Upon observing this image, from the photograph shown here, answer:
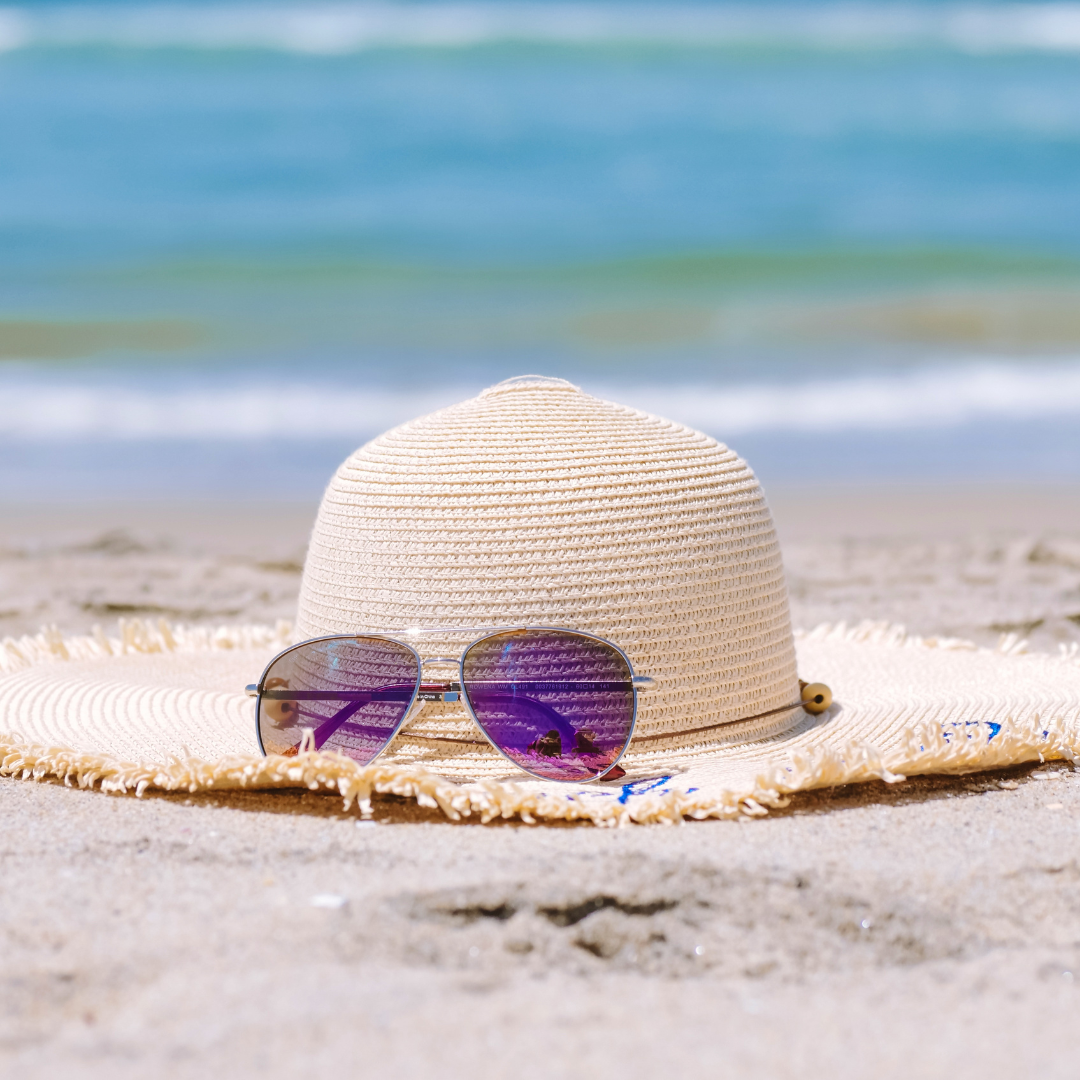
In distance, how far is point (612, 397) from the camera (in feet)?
22.9

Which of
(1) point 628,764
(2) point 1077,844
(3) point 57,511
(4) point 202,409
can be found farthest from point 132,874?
(4) point 202,409

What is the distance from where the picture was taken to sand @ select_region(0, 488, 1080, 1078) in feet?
3.80

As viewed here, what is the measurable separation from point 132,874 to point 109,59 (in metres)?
13.5

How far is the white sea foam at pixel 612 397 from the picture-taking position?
650cm

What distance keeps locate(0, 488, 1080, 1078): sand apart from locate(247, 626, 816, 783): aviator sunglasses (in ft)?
0.39

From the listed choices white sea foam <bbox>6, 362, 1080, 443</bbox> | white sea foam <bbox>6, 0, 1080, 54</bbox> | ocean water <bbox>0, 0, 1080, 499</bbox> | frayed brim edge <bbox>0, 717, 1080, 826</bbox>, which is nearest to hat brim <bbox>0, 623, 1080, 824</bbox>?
frayed brim edge <bbox>0, 717, 1080, 826</bbox>

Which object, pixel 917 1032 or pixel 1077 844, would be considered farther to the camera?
pixel 1077 844

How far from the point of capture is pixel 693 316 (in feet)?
27.8

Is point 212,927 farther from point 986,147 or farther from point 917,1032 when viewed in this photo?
point 986,147

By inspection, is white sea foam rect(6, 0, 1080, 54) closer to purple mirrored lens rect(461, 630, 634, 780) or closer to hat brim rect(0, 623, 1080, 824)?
hat brim rect(0, 623, 1080, 824)

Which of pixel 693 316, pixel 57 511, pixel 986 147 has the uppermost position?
pixel 986 147

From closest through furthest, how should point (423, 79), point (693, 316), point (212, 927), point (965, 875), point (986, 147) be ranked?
point (212, 927), point (965, 875), point (693, 316), point (986, 147), point (423, 79)

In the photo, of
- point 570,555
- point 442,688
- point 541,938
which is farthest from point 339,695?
point 541,938

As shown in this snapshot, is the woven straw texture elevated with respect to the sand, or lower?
elevated
